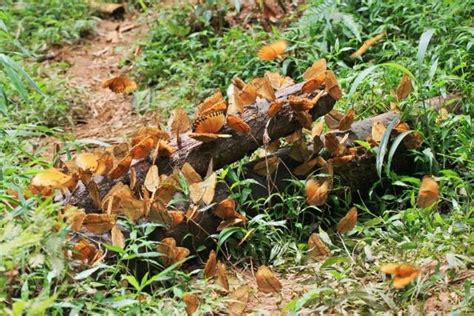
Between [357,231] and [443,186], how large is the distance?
0.49 metres

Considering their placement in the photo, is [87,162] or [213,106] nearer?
[87,162]

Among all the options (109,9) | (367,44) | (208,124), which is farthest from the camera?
(109,9)

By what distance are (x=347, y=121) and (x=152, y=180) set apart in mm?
1034

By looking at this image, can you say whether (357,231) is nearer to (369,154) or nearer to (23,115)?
(369,154)

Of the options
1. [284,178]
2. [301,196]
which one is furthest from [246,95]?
[301,196]

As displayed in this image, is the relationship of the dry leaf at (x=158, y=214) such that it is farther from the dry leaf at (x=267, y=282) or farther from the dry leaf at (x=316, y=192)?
the dry leaf at (x=316, y=192)

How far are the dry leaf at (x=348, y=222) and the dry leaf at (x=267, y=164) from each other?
0.41m

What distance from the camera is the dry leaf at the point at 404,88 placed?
3.78 metres

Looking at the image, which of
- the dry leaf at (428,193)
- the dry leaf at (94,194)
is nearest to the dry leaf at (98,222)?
the dry leaf at (94,194)

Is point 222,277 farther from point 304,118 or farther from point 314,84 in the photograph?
point 314,84

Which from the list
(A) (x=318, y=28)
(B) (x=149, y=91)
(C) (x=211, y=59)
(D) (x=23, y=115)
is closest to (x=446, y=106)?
(A) (x=318, y=28)

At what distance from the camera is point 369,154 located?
3.72 metres

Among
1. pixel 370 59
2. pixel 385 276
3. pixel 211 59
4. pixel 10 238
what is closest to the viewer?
pixel 10 238

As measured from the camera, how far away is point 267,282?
297 centimetres
